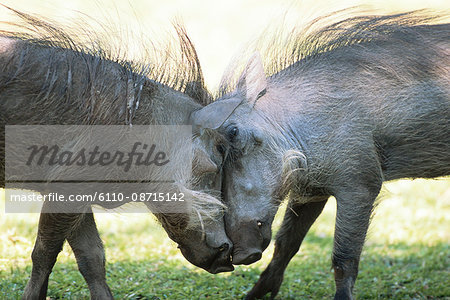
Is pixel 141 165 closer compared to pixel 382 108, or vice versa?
pixel 141 165

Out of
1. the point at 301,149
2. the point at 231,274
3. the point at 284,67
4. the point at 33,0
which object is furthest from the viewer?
the point at 33,0

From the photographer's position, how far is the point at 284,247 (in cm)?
516

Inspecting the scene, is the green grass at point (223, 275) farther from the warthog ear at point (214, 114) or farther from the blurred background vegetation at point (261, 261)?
the warthog ear at point (214, 114)

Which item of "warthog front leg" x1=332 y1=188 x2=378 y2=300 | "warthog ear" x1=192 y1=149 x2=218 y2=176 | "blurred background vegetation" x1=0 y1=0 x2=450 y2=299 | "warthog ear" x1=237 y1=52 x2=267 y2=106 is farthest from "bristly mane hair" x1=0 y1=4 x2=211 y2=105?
"warthog front leg" x1=332 y1=188 x2=378 y2=300

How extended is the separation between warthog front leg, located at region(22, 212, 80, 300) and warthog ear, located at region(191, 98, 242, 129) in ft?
3.10

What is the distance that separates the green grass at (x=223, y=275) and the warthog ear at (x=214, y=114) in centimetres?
94

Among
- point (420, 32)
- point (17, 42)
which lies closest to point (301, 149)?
point (420, 32)

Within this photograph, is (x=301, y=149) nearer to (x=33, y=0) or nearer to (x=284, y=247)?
(x=284, y=247)

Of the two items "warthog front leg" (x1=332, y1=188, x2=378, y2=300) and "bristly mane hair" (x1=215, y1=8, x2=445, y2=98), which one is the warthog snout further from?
"bristly mane hair" (x1=215, y1=8, x2=445, y2=98)

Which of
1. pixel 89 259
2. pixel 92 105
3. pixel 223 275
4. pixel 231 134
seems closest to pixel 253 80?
pixel 231 134

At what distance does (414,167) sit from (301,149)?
2.90 feet

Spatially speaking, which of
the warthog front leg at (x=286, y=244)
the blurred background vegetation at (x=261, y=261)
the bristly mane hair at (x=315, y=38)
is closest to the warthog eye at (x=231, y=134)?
the bristly mane hair at (x=315, y=38)

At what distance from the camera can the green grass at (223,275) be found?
503 cm

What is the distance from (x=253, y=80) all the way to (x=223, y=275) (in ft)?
6.15
